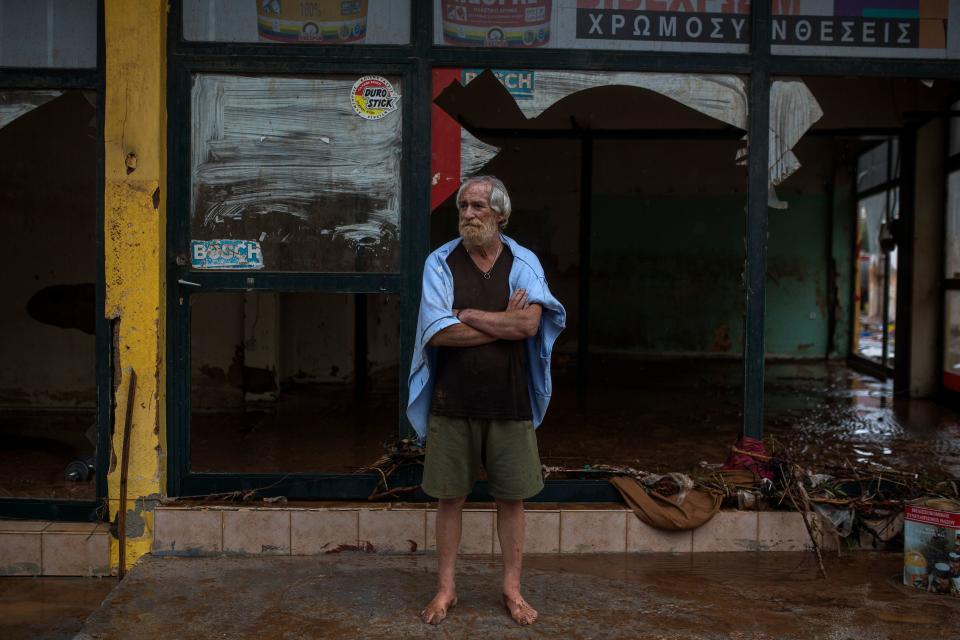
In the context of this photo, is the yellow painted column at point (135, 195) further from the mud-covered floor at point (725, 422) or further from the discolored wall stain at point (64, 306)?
the discolored wall stain at point (64, 306)

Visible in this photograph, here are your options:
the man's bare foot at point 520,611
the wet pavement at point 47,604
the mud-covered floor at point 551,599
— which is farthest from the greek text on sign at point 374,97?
the wet pavement at point 47,604

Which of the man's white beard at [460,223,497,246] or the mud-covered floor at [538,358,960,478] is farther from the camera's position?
the mud-covered floor at [538,358,960,478]

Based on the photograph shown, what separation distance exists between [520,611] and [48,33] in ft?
11.4

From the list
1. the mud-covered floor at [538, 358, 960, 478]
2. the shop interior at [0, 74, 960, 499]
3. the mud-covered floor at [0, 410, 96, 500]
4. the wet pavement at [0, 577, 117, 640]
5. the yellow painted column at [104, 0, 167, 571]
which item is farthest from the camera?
the shop interior at [0, 74, 960, 499]

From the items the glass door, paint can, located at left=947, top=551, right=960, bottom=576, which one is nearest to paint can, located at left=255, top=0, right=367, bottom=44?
the glass door

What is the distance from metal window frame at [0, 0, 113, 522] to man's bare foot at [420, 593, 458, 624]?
71.2 inches

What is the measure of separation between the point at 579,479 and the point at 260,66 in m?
2.61

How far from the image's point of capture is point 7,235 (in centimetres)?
718

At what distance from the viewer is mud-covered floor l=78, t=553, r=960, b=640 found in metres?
3.32

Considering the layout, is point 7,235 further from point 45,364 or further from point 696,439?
point 696,439

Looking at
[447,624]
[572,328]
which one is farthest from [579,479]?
[572,328]

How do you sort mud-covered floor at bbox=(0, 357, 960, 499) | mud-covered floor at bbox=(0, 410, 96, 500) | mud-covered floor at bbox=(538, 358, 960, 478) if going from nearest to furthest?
mud-covered floor at bbox=(0, 410, 96, 500) < mud-covered floor at bbox=(0, 357, 960, 499) < mud-covered floor at bbox=(538, 358, 960, 478)

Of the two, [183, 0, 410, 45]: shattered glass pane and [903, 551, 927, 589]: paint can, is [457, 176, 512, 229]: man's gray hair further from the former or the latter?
[903, 551, 927, 589]: paint can

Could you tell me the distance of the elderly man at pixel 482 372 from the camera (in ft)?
10.8
